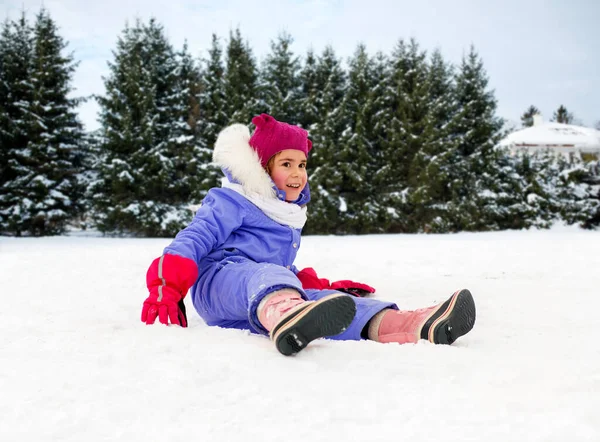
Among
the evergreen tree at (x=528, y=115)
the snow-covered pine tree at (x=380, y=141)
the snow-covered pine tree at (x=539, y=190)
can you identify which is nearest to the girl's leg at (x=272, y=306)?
the snow-covered pine tree at (x=380, y=141)

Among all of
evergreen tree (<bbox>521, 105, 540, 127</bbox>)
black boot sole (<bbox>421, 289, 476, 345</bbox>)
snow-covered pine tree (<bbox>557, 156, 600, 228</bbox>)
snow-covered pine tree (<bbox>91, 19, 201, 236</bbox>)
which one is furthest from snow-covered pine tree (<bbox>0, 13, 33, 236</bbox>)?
evergreen tree (<bbox>521, 105, 540, 127</bbox>)

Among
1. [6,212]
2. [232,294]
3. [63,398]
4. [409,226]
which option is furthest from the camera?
[409,226]

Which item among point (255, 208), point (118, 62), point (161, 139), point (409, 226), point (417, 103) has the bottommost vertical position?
point (409, 226)

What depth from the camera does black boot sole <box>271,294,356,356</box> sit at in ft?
4.72

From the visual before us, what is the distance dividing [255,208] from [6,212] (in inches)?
494

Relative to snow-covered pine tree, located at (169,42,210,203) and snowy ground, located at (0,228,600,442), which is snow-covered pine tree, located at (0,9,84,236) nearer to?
snow-covered pine tree, located at (169,42,210,203)

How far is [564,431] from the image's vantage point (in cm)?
95

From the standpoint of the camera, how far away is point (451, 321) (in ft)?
5.68

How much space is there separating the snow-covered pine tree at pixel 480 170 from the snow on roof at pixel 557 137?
12983 mm

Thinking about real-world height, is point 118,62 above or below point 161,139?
above

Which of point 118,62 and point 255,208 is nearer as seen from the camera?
point 255,208

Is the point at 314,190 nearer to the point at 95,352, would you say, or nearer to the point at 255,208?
the point at 255,208

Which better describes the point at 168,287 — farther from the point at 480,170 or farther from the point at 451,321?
the point at 480,170

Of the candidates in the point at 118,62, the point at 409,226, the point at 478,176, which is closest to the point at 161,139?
the point at 118,62
